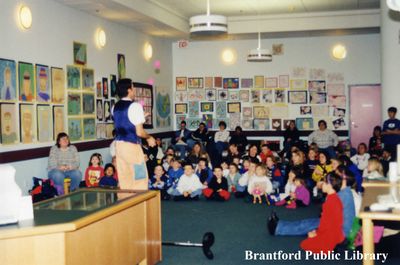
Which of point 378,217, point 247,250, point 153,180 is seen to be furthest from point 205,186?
point 378,217

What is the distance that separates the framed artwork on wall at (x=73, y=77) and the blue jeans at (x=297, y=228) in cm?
549

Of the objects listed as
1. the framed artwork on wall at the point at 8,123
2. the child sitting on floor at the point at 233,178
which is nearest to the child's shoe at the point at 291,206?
the child sitting on floor at the point at 233,178

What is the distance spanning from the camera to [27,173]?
8.91m

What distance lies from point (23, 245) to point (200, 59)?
41.9ft

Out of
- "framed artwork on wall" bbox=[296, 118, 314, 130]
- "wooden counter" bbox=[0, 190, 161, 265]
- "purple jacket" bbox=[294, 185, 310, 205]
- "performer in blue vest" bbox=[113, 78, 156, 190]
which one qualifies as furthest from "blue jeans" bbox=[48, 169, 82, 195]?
"framed artwork on wall" bbox=[296, 118, 314, 130]

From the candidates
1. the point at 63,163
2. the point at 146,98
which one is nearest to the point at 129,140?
the point at 63,163

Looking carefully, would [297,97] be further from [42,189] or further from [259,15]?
[42,189]

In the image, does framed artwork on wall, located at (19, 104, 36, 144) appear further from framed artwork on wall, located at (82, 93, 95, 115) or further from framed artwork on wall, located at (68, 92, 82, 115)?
framed artwork on wall, located at (82, 93, 95, 115)

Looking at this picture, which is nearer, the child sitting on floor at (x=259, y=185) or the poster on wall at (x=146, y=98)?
the child sitting on floor at (x=259, y=185)

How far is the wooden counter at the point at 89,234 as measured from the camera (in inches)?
130

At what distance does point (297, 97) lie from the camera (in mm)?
15062

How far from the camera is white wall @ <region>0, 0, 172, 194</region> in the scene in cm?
862

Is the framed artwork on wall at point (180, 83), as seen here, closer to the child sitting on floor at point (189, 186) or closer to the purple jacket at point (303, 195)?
the child sitting on floor at point (189, 186)

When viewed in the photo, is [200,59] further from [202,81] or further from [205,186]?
[205,186]
